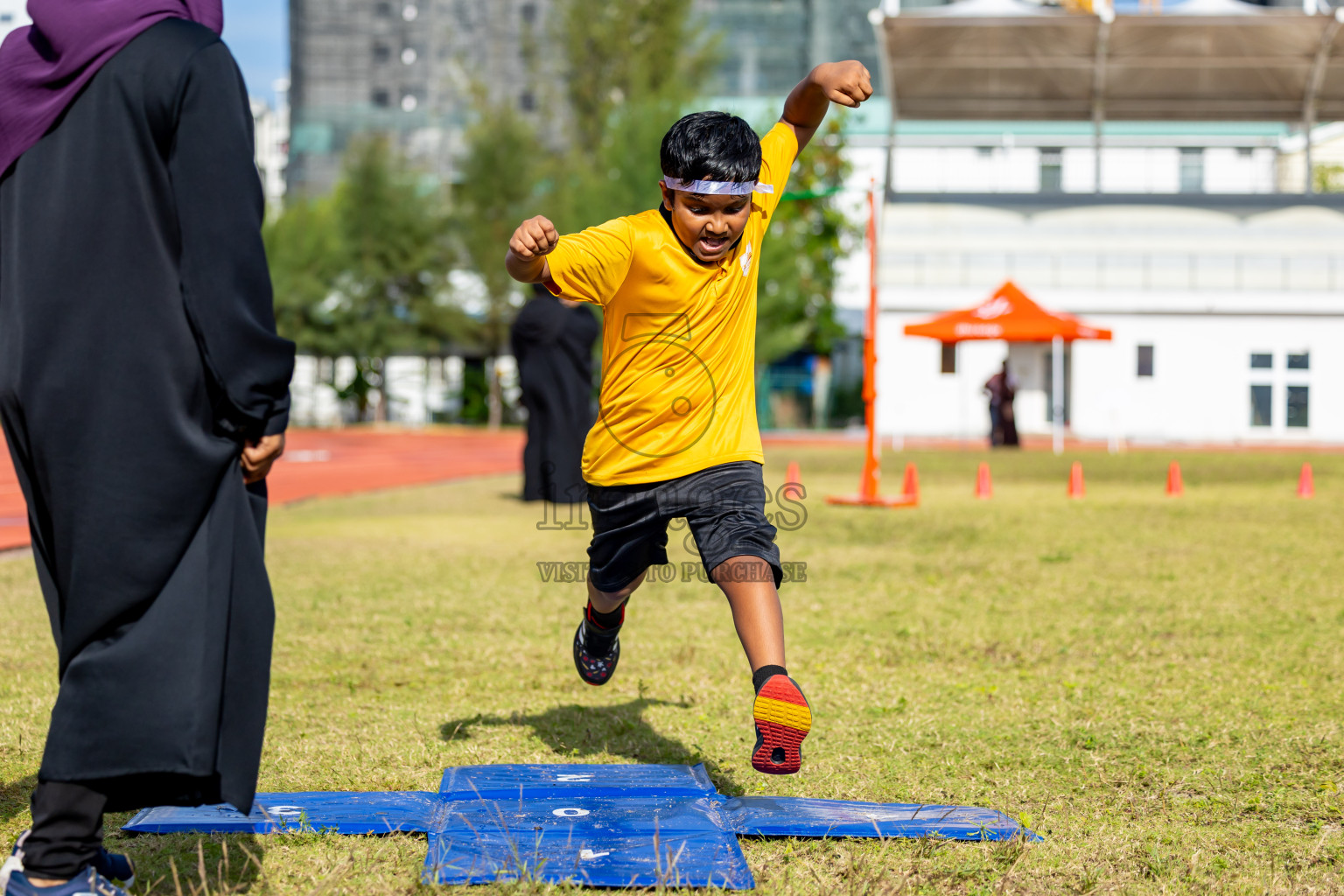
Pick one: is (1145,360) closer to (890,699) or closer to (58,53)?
(890,699)

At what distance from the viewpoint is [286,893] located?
3.00m

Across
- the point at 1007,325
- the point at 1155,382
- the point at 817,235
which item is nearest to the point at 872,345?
the point at 1007,325

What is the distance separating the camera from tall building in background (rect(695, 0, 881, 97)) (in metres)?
64.2

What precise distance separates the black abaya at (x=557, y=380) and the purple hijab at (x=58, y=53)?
10.5 m

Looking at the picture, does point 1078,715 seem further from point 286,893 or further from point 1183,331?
point 1183,331

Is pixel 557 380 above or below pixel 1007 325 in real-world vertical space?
below

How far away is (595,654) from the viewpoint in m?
4.41

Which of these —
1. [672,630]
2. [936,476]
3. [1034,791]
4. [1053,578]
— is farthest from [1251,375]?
[1034,791]

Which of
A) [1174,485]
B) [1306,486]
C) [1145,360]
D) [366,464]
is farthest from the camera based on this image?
[1145,360]

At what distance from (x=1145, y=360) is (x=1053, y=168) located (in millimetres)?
13403

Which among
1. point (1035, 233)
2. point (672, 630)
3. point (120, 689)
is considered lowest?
point (672, 630)

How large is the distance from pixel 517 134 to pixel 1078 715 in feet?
126

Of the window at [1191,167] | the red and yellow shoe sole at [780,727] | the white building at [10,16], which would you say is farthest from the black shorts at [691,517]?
the window at [1191,167]

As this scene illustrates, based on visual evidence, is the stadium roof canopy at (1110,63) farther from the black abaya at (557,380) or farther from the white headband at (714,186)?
the white headband at (714,186)
